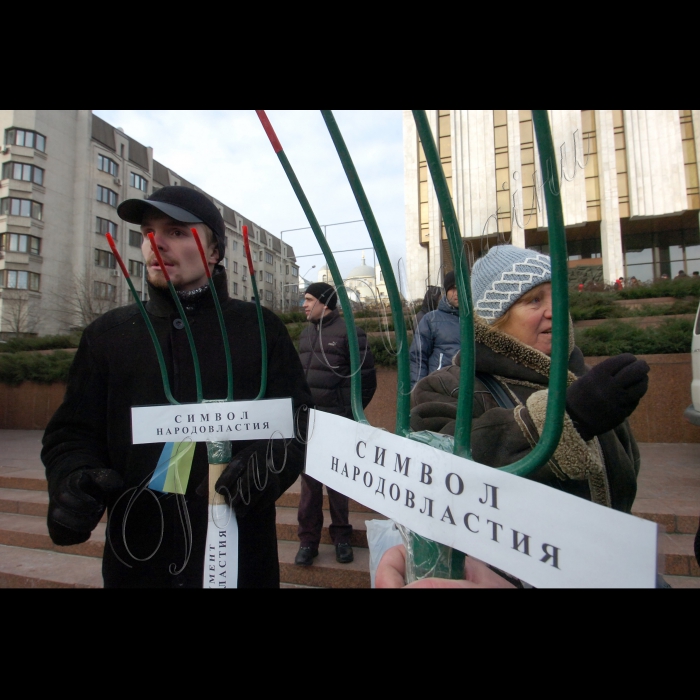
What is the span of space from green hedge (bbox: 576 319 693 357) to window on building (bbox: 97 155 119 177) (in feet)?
107

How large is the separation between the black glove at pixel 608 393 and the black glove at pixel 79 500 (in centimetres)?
97

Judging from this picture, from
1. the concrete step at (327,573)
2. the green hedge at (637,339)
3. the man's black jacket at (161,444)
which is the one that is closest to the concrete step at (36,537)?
the concrete step at (327,573)

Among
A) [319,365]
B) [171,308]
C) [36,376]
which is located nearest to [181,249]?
[171,308]

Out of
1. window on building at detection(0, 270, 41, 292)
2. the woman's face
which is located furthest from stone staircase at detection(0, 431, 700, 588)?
window on building at detection(0, 270, 41, 292)

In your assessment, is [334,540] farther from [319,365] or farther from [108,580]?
[108,580]

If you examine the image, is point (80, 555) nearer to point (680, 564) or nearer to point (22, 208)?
point (680, 564)

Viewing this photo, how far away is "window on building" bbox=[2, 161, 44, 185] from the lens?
27.6 m

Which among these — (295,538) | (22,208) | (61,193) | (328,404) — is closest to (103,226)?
(61,193)

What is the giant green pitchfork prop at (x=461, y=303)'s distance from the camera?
17.0 inches

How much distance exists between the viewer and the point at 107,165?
30.5 m

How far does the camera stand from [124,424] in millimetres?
1248

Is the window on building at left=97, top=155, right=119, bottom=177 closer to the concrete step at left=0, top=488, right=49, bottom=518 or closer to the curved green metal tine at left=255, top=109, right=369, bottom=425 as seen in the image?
the concrete step at left=0, top=488, right=49, bottom=518

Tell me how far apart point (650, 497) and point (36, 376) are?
338 inches
